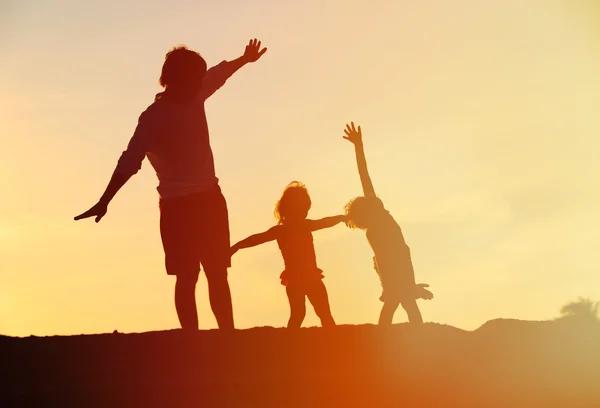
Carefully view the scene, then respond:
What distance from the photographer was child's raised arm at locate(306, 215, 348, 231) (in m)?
11.4

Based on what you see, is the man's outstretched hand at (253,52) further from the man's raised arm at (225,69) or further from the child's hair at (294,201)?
the child's hair at (294,201)

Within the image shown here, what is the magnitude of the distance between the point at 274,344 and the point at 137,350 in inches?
48.6

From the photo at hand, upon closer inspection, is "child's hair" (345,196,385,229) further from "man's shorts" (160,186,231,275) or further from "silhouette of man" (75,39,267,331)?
"man's shorts" (160,186,231,275)

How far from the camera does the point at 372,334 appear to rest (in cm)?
893

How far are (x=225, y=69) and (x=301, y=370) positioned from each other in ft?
11.5

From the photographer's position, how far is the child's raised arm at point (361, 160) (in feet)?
38.0

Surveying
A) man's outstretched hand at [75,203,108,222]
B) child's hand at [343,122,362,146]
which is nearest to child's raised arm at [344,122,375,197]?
child's hand at [343,122,362,146]

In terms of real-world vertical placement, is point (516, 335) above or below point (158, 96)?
below

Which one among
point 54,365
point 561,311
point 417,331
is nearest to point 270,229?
point 417,331

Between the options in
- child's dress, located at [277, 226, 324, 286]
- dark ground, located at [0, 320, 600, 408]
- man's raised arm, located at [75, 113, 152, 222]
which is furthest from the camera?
child's dress, located at [277, 226, 324, 286]

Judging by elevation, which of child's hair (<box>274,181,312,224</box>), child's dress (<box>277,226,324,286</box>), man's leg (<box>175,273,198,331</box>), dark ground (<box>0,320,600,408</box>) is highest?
child's hair (<box>274,181,312,224</box>)

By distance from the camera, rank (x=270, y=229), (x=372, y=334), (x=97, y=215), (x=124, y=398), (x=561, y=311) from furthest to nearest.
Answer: (x=270, y=229) → (x=561, y=311) → (x=372, y=334) → (x=97, y=215) → (x=124, y=398)

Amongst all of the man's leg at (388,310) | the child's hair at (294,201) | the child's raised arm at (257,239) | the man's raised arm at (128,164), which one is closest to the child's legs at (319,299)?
the man's leg at (388,310)

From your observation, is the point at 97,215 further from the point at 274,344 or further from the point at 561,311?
the point at 561,311
